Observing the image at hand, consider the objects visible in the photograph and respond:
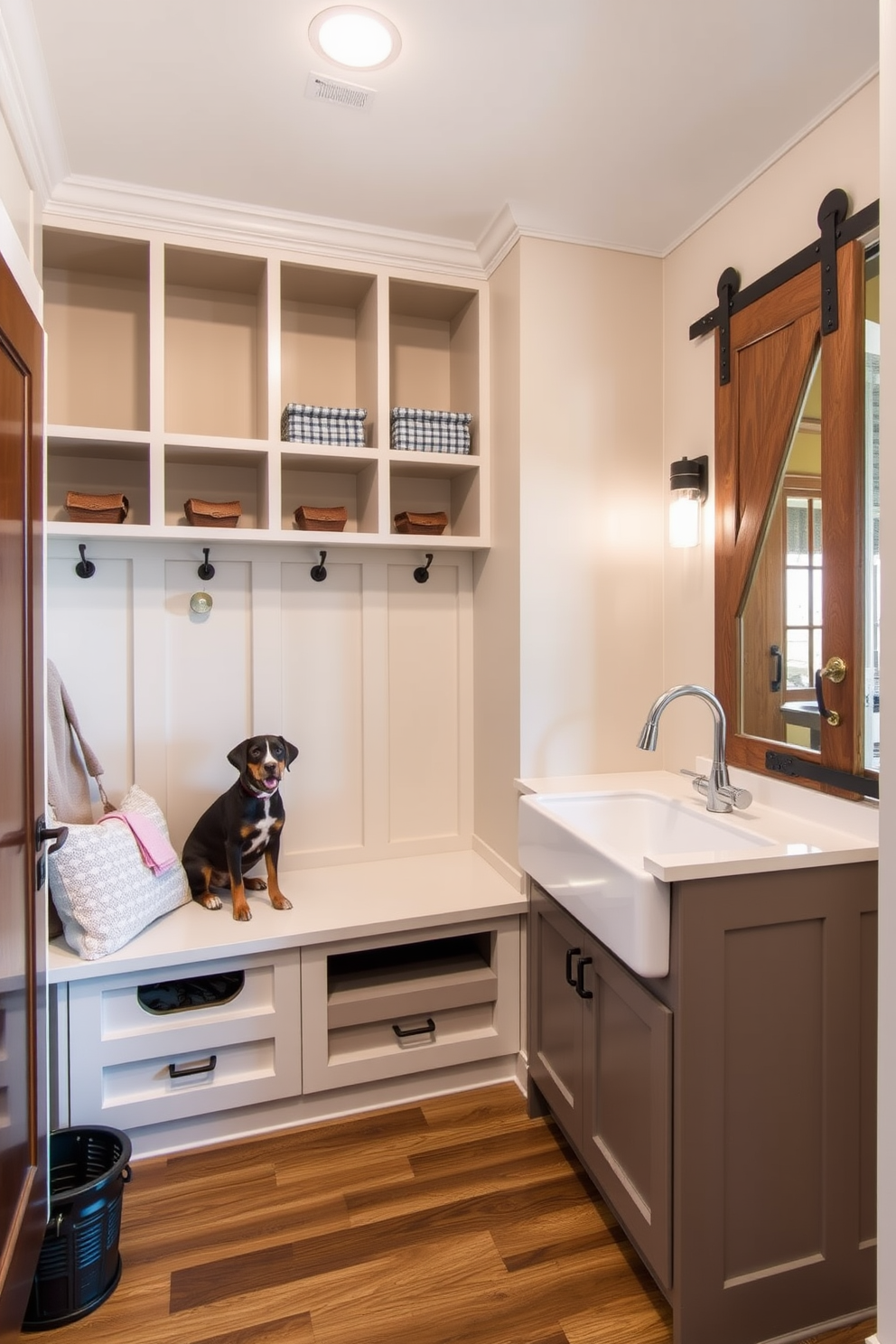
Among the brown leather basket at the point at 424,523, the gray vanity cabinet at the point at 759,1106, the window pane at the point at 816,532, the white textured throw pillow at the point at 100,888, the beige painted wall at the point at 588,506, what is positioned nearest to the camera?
the gray vanity cabinet at the point at 759,1106

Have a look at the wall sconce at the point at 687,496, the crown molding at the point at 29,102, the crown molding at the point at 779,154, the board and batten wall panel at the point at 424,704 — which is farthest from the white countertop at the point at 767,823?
the crown molding at the point at 29,102

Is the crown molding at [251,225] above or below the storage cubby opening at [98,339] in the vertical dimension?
above

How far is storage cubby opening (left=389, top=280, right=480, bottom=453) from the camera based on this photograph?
8.46 feet

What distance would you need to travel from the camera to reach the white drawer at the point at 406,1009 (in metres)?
2.14

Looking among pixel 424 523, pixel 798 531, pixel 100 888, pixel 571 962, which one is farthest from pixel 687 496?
pixel 100 888

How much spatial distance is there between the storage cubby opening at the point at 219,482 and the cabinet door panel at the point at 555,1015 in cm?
144

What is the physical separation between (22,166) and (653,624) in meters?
2.08

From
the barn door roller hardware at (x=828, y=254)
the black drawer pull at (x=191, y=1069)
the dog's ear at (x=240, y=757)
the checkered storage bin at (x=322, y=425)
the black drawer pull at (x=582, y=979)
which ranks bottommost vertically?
the black drawer pull at (x=191, y=1069)

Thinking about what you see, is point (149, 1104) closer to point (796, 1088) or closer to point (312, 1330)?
point (312, 1330)

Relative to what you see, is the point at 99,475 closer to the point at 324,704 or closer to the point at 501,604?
the point at 324,704

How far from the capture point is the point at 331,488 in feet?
8.78

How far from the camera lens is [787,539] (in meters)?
1.91

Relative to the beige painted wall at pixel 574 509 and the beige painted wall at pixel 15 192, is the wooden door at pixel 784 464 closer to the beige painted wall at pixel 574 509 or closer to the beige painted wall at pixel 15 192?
the beige painted wall at pixel 574 509

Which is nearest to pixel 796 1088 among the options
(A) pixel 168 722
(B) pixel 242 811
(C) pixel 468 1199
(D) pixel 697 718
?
(C) pixel 468 1199
